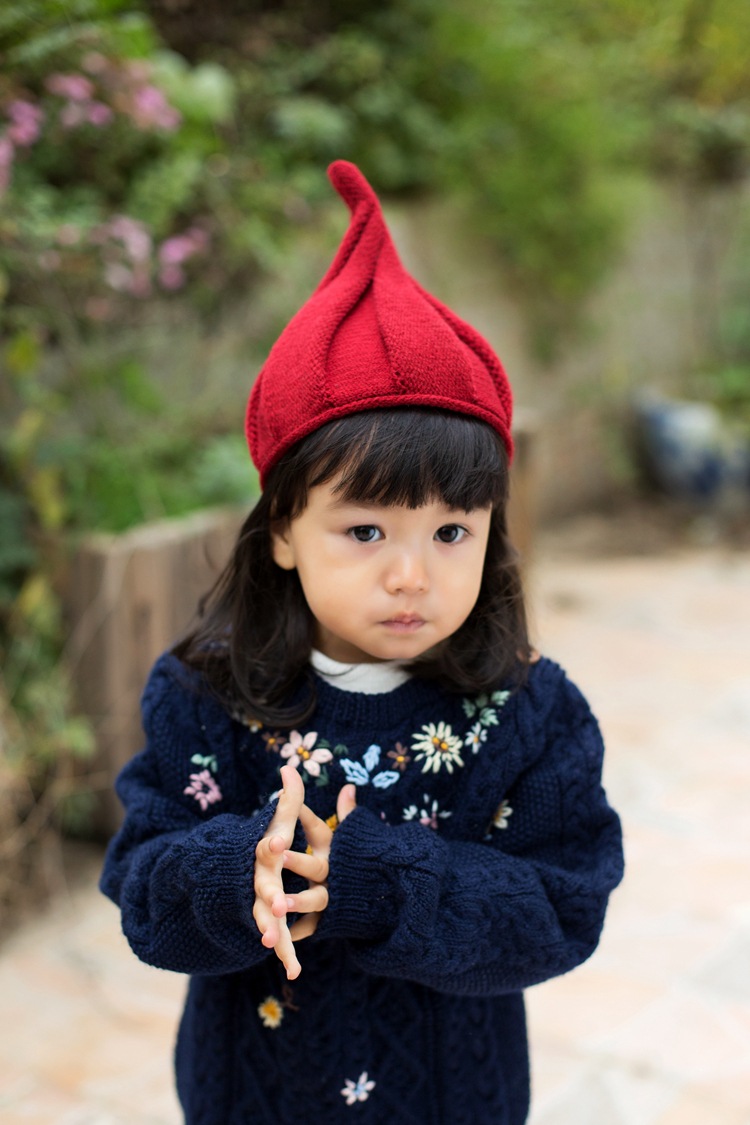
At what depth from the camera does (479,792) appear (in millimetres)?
1328

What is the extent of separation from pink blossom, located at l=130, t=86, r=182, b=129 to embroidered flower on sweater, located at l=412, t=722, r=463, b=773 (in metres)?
2.58

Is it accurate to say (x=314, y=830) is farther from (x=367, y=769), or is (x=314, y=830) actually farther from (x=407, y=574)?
(x=407, y=574)

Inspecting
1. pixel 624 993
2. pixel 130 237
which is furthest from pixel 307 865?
pixel 130 237

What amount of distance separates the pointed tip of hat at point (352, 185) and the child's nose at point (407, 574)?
435mm

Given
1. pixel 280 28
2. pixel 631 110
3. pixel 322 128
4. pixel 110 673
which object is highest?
pixel 631 110

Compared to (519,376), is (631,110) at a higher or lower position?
higher

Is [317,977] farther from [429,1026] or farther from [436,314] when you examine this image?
[436,314]

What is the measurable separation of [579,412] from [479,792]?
18.8 feet

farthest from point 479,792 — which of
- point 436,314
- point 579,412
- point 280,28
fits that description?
point 579,412

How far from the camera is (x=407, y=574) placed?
47.5 inches

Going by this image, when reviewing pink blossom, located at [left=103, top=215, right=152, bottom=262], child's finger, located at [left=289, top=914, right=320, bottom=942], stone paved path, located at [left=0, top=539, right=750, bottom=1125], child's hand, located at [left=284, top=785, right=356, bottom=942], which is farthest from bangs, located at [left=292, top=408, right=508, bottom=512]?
pink blossom, located at [left=103, top=215, right=152, bottom=262]

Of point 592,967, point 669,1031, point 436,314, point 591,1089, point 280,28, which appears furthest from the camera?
point 280,28

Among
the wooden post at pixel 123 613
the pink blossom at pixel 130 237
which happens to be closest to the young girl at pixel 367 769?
the wooden post at pixel 123 613

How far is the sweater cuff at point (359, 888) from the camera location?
1201mm
